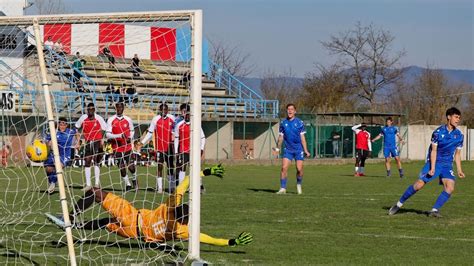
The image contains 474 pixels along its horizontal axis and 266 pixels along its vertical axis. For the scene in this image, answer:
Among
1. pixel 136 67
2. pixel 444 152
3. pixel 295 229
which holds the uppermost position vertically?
pixel 136 67

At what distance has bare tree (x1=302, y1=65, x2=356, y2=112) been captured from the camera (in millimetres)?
65812

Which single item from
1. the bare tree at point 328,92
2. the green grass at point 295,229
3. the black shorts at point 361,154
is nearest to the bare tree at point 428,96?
the bare tree at point 328,92

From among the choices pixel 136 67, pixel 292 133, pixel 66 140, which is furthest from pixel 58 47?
pixel 292 133

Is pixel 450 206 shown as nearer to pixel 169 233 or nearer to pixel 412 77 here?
pixel 169 233

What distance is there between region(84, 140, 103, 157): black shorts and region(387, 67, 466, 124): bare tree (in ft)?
166

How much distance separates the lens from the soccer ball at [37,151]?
13041mm

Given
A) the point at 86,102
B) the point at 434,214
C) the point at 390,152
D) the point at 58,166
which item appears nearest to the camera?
the point at 58,166

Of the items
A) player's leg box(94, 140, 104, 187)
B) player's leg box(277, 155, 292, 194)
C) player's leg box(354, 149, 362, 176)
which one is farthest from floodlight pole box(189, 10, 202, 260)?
player's leg box(354, 149, 362, 176)

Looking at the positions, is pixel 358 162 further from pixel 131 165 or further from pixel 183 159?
pixel 183 159

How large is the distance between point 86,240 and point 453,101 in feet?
207

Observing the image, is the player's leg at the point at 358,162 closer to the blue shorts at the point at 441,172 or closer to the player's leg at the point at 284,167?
the player's leg at the point at 284,167

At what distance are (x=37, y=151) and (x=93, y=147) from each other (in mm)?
6056

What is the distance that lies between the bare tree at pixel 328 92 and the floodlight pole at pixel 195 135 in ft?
177

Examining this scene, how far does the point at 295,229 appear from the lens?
13742mm
